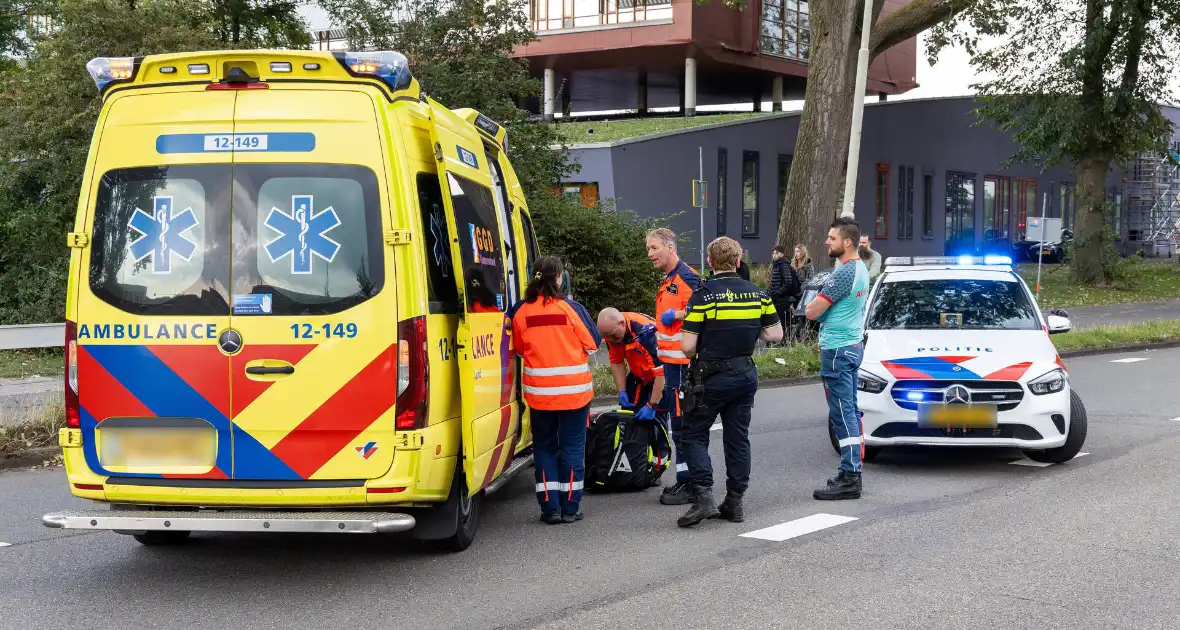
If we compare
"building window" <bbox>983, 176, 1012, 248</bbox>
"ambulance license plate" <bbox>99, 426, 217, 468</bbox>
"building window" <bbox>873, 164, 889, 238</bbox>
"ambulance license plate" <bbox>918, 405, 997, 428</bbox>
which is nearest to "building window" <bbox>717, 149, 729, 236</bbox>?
"building window" <bbox>873, 164, 889, 238</bbox>

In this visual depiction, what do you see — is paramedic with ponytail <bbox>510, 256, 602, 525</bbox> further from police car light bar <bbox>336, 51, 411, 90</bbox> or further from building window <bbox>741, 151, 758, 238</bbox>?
building window <bbox>741, 151, 758, 238</bbox>

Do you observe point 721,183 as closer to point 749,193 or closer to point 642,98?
point 749,193

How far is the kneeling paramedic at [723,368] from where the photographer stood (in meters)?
7.03

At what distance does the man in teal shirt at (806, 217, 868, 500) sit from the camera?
7898mm

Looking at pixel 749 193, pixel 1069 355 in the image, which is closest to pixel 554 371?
pixel 1069 355

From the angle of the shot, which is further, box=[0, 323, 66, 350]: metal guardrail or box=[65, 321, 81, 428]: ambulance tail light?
box=[0, 323, 66, 350]: metal guardrail

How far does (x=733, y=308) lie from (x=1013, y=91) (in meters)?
34.2

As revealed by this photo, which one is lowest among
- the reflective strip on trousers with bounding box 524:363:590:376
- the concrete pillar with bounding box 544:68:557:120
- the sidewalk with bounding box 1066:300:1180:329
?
the sidewalk with bounding box 1066:300:1180:329

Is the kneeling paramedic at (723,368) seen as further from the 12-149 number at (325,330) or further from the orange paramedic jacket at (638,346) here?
the 12-149 number at (325,330)

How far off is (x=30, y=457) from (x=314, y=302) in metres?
5.02

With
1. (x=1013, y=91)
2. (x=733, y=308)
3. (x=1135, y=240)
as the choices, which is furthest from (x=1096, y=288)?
(x=733, y=308)

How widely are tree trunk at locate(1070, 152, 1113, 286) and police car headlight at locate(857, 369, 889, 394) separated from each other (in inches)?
1226

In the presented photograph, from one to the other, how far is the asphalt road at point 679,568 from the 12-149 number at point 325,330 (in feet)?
4.00

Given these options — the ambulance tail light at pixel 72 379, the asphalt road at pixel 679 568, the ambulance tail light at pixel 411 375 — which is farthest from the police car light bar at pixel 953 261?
the ambulance tail light at pixel 72 379
